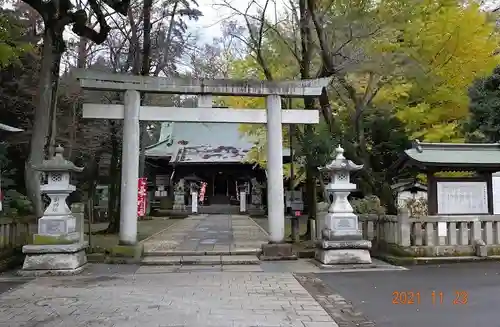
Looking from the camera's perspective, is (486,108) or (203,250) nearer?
(203,250)

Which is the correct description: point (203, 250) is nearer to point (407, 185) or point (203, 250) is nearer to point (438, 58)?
point (438, 58)

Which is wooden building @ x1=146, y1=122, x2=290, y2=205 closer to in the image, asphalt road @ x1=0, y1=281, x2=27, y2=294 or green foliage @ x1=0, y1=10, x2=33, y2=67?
green foliage @ x1=0, y1=10, x2=33, y2=67

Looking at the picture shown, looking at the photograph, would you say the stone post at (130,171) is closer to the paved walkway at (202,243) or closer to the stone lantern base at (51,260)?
the paved walkway at (202,243)

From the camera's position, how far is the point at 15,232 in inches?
461

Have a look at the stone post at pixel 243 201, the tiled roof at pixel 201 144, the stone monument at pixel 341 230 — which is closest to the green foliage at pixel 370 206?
the stone monument at pixel 341 230

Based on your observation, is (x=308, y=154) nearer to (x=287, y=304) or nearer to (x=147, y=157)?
(x=287, y=304)

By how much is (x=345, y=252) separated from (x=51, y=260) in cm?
684

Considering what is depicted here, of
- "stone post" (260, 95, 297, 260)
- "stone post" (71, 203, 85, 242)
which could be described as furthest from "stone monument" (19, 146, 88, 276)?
"stone post" (260, 95, 297, 260)

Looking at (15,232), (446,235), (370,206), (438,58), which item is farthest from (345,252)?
(15,232)

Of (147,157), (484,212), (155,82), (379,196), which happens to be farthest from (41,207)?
(147,157)

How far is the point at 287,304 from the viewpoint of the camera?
24.1 ft

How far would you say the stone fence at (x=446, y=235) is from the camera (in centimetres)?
1153

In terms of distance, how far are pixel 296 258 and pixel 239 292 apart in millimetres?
4339

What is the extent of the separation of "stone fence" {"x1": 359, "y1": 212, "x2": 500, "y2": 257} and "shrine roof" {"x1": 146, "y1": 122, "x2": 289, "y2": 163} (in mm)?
21385
